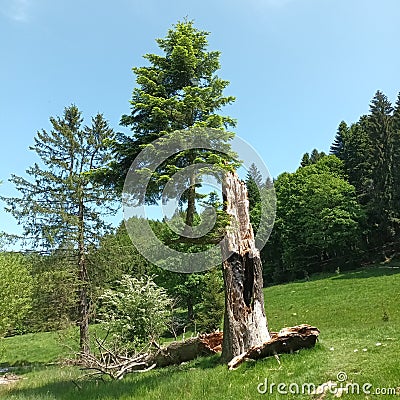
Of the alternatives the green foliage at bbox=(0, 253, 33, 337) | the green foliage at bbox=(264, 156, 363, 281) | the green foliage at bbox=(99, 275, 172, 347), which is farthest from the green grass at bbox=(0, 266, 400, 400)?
the green foliage at bbox=(264, 156, 363, 281)

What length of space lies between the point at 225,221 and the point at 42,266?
14.2 metres

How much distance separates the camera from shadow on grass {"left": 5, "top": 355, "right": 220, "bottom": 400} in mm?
9461

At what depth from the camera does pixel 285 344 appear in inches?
388

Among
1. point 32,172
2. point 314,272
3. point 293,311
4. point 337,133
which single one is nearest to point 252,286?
point 32,172

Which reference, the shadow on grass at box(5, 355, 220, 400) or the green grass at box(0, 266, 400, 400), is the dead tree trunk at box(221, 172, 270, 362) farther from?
the shadow on grass at box(5, 355, 220, 400)

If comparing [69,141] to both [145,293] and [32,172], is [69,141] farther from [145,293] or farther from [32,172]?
[145,293]

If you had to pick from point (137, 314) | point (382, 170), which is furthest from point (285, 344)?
point (382, 170)

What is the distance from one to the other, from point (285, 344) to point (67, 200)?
1555 centimetres

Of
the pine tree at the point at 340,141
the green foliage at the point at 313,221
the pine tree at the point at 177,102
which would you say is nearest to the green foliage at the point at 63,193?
the pine tree at the point at 177,102

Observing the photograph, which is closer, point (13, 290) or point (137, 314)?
point (137, 314)

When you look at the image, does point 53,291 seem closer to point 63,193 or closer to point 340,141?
point 63,193

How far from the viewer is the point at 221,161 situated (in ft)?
36.7

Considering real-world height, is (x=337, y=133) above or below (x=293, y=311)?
above

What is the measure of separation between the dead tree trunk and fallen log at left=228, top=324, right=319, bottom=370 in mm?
602
